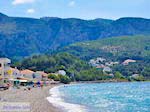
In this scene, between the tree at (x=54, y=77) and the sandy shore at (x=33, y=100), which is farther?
the tree at (x=54, y=77)

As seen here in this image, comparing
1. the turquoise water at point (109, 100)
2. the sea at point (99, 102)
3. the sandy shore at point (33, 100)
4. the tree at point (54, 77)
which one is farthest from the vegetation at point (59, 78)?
the sandy shore at point (33, 100)

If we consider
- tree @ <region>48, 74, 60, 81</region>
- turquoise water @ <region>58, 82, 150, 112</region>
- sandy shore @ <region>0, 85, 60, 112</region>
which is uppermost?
tree @ <region>48, 74, 60, 81</region>

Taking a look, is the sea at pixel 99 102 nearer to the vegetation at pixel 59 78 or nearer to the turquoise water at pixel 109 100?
the turquoise water at pixel 109 100

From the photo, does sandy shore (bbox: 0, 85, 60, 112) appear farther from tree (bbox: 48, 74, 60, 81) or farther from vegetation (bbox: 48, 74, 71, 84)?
vegetation (bbox: 48, 74, 71, 84)

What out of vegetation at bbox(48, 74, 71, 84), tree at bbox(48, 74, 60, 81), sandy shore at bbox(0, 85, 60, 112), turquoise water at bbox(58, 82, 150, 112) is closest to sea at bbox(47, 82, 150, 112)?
turquoise water at bbox(58, 82, 150, 112)

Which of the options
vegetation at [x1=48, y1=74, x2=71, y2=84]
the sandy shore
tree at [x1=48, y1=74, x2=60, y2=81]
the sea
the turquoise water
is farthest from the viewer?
vegetation at [x1=48, y1=74, x2=71, y2=84]

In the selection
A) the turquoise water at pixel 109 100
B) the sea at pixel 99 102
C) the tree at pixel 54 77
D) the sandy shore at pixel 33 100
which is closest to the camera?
the sandy shore at pixel 33 100

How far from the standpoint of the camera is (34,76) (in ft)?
522

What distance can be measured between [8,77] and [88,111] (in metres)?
74.3

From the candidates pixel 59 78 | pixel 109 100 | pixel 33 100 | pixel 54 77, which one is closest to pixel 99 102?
pixel 109 100

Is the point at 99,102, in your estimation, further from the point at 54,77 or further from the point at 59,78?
the point at 59,78

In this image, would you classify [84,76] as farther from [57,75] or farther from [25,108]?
[25,108]

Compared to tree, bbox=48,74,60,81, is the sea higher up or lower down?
A: lower down

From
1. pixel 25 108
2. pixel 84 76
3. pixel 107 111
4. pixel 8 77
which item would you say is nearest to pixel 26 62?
pixel 84 76
